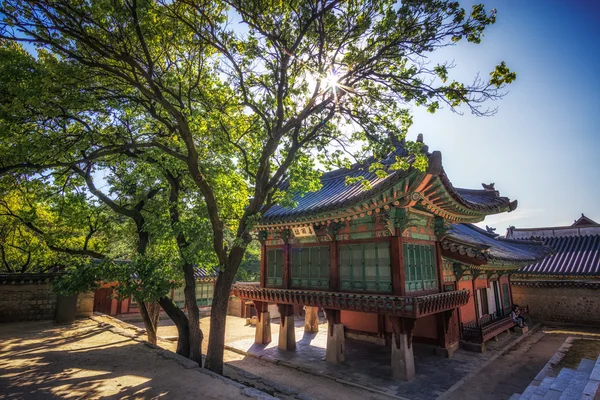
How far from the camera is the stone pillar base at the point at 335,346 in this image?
12641 millimetres

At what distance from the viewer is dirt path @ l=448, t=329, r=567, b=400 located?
31.9ft

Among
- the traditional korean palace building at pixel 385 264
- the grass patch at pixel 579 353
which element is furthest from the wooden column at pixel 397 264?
the grass patch at pixel 579 353

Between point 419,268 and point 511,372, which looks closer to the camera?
point 511,372

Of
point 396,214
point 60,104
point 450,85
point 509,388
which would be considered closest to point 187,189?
point 60,104

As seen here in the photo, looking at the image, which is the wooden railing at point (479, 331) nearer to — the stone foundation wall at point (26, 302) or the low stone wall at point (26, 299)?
the low stone wall at point (26, 299)

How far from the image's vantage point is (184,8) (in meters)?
7.97

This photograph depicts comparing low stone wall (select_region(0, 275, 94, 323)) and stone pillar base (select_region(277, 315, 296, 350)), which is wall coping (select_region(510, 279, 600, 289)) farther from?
low stone wall (select_region(0, 275, 94, 323))

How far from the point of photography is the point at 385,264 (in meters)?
11.4

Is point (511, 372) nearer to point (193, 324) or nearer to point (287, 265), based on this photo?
point (287, 265)

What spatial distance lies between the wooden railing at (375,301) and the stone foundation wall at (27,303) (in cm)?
1339

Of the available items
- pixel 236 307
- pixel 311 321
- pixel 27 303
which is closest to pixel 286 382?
pixel 311 321

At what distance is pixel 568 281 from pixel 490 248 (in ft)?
28.6

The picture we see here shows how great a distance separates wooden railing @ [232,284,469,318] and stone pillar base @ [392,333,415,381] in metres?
1.42

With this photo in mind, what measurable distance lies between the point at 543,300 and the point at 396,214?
18670mm
